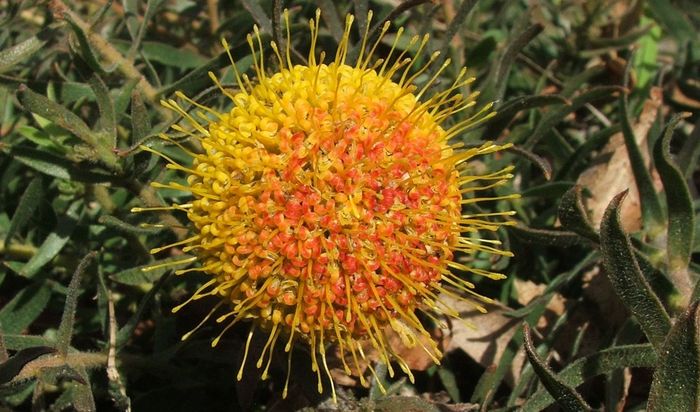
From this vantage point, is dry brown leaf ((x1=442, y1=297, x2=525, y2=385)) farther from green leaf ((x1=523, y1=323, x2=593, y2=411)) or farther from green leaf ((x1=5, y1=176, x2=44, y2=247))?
green leaf ((x1=5, y1=176, x2=44, y2=247))

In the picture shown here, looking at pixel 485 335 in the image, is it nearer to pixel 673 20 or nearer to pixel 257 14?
pixel 257 14

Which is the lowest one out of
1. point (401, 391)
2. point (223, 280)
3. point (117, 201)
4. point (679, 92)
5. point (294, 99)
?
point (401, 391)

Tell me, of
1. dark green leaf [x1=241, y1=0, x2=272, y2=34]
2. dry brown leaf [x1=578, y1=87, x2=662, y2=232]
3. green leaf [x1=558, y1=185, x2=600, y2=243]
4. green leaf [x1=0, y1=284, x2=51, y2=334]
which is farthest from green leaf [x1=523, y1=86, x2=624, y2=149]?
green leaf [x1=0, y1=284, x2=51, y2=334]

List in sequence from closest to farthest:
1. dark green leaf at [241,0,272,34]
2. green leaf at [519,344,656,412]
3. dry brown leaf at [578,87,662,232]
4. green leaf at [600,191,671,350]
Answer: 1. green leaf at [600,191,671,350]
2. green leaf at [519,344,656,412]
3. dark green leaf at [241,0,272,34]
4. dry brown leaf at [578,87,662,232]


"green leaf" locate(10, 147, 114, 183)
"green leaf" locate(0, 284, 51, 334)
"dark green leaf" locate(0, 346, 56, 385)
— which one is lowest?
"dark green leaf" locate(0, 346, 56, 385)

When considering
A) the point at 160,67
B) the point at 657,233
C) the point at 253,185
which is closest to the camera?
the point at 253,185

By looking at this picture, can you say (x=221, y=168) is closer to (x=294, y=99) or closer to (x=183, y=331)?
(x=294, y=99)

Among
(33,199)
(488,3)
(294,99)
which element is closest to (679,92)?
(488,3)

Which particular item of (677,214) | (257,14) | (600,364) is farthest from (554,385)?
(257,14)
